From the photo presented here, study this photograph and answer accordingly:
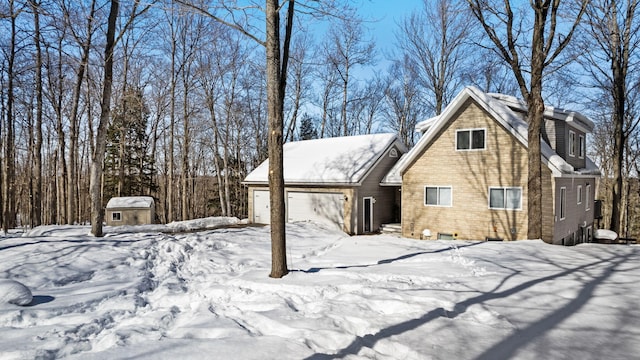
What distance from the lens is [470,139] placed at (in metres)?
14.5

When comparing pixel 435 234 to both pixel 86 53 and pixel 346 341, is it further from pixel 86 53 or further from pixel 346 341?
pixel 86 53

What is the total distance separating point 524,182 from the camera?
43.2 feet

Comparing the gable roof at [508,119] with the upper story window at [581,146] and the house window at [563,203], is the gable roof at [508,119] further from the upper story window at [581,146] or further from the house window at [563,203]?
the house window at [563,203]

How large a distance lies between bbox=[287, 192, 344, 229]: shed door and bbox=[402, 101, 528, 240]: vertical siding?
3.20 meters

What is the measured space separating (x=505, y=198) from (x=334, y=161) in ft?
28.1

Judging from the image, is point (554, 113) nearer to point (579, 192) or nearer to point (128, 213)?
point (579, 192)

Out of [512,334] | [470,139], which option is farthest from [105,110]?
[470,139]

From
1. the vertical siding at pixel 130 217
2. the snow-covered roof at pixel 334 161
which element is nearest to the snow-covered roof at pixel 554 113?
the snow-covered roof at pixel 334 161

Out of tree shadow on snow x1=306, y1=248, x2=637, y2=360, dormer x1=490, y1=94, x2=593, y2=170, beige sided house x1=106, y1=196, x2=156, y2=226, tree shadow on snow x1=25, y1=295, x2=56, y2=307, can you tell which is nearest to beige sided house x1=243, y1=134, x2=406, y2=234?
dormer x1=490, y1=94, x2=593, y2=170

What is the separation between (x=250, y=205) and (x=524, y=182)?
46.6 feet

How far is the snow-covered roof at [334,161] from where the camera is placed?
17406mm

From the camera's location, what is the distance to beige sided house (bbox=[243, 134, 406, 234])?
56.1 ft

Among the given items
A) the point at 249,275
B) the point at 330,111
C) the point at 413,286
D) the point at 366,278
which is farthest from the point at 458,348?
the point at 330,111

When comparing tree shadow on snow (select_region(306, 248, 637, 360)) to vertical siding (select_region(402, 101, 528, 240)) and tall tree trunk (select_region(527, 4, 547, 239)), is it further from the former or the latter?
vertical siding (select_region(402, 101, 528, 240))
